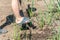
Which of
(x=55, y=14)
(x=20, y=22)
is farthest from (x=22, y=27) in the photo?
(x=55, y=14)

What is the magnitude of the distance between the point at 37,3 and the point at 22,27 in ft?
4.66

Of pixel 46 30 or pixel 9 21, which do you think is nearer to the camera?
pixel 46 30

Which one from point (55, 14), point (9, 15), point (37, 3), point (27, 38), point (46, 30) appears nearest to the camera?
point (27, 38)

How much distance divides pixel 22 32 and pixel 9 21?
2.17 ft

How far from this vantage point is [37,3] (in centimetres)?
583

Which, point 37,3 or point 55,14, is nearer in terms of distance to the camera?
point 55,14

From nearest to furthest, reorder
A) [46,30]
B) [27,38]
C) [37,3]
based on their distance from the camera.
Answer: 1. [27,38]
2. [46,30]
3. [37,3]

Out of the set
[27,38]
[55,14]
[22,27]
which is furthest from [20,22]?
[55,14]

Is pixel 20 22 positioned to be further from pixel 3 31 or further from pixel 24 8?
pixel 24 8

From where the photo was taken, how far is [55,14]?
194 inches

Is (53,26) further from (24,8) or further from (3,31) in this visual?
(24,8)

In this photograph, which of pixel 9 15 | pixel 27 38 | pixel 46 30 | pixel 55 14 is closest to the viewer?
pixel 27 38

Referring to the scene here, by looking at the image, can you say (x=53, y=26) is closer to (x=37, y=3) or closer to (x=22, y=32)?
(x=22, y=32)

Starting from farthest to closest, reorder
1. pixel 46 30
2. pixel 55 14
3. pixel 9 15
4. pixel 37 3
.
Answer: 1. pixel 37 3
2. pixel 9 15
3. pixel 55 14
4. pixel 46 30
